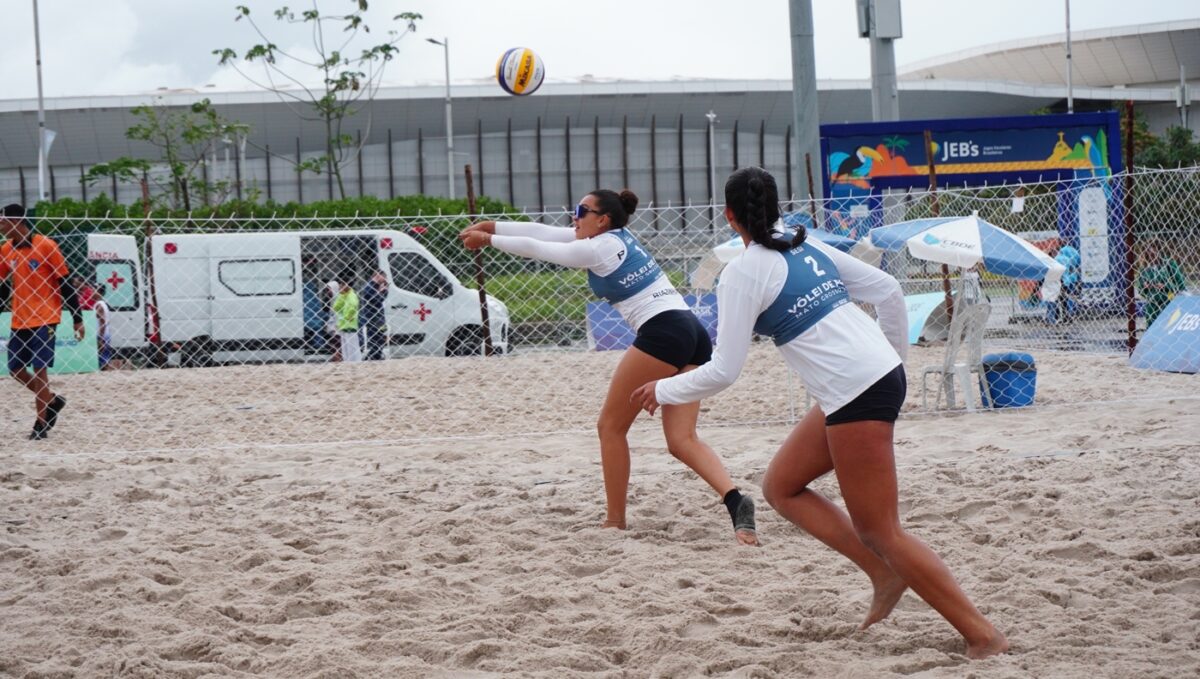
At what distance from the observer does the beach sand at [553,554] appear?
354 cm

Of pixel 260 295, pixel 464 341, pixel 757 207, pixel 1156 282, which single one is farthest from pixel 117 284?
pixel 757 207

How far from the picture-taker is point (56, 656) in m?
3.63

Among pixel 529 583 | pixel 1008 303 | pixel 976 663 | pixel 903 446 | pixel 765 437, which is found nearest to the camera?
pixel 976 663

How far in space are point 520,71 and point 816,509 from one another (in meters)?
9.56

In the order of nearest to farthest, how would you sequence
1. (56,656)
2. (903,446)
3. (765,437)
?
1. (56,656)
2. (903,446)
3. (765,437)

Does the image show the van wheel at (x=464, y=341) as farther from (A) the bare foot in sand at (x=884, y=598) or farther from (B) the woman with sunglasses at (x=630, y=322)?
(A) the bare foot in sand at (x=884, y=598)

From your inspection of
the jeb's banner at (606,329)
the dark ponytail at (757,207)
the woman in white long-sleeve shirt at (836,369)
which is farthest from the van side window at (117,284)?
the dark ponytail at (757,207)

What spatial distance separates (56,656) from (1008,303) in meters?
14.1

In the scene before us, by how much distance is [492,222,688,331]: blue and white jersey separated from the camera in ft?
16.5

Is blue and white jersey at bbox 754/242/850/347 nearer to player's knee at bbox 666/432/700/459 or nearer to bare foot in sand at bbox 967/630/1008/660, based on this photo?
bare foot in sand at bbox 967/630/1008/660

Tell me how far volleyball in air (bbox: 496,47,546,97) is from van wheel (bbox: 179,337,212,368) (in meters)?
5.51

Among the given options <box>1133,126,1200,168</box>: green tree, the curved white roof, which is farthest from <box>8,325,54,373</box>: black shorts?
the curved white roof

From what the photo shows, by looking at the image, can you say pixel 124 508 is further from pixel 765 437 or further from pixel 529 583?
pixel 765 437

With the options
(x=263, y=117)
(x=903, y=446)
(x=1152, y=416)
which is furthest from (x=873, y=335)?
(x=263, y=117)
